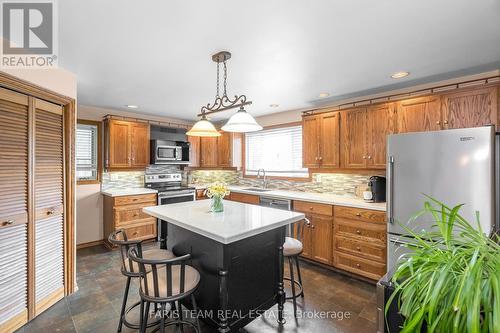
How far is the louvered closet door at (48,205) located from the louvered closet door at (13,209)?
0.12 metres

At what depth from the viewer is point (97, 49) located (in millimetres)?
2064

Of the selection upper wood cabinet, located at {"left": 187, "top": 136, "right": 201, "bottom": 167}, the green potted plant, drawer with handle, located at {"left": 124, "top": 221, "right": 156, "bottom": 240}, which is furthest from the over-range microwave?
the green potted plant

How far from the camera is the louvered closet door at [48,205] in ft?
7.38

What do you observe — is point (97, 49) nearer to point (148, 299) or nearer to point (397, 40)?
point (148, 299)

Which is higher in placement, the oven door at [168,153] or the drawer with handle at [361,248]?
the oven door at [168,153]

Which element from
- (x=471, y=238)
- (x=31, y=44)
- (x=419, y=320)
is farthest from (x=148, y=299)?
(x=31, y=44)

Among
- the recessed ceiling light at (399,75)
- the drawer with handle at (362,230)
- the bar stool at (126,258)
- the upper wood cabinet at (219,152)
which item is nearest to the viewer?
the bar stool at (126,258)

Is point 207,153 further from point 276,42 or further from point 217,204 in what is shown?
point 276,42

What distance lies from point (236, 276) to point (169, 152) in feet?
11.3

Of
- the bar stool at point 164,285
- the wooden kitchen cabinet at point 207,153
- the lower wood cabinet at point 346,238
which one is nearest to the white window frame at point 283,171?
the wooden kitchen cabinet at point 207,153

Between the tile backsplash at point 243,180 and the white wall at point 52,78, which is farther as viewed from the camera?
the tile backsplash at point 243,180

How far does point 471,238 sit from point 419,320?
34cm

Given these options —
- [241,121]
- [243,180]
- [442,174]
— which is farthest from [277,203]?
[442,174]

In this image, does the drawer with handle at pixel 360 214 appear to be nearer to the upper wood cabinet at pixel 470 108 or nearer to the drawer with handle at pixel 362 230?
the drawer with handle at pixel 362 230
